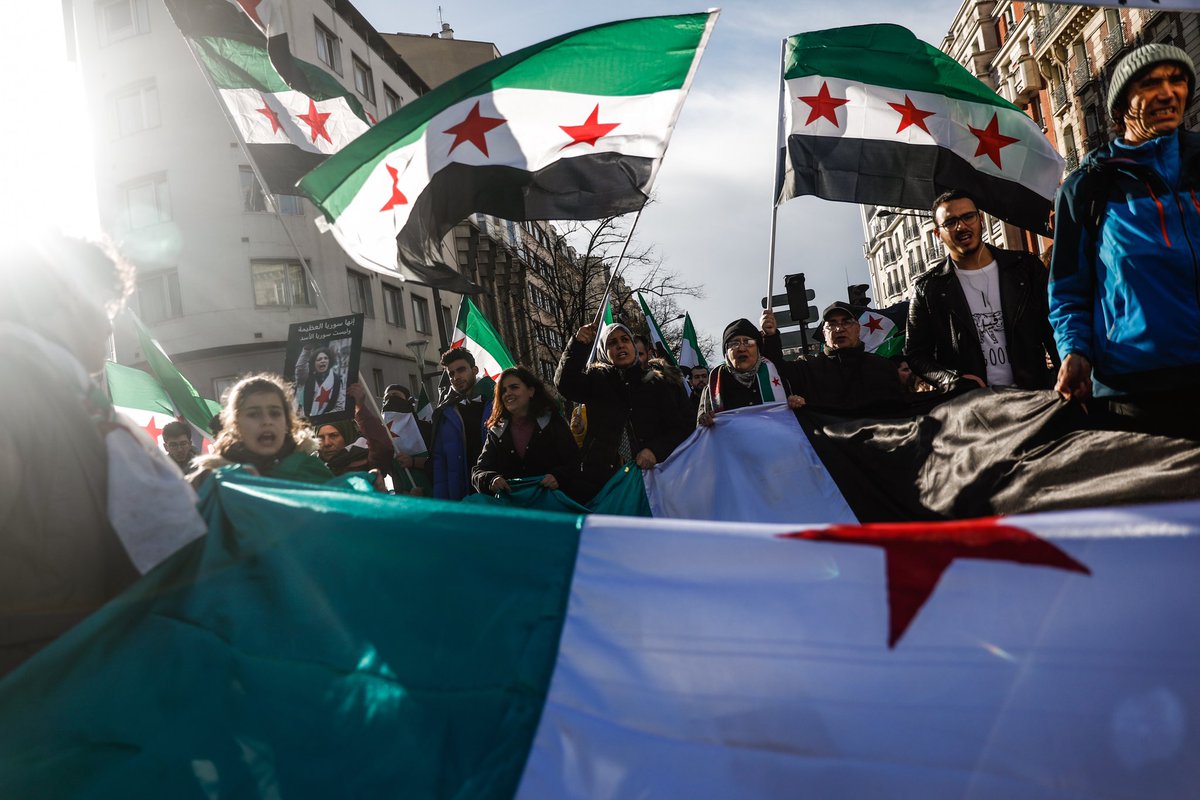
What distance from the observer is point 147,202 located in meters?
28.3

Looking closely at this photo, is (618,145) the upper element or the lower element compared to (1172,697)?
upper

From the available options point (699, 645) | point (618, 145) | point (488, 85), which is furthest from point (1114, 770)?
point (488, 85)

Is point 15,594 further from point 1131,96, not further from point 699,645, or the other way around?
point 1131,96

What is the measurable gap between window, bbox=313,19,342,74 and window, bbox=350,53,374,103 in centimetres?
120

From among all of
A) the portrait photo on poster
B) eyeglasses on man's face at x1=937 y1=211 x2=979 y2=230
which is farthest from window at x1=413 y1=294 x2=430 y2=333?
eyeglasses on man's face at x1=937 y1=211 x2=979 y2=230

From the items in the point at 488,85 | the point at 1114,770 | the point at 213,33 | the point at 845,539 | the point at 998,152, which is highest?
the point at 213,33

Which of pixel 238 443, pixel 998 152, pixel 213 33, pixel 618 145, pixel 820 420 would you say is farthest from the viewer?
pixel 213 33

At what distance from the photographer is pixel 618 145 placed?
556cm

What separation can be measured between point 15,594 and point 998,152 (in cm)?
618

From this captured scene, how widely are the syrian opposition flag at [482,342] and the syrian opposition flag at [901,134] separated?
4.55m

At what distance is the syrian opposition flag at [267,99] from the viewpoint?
7.37 m

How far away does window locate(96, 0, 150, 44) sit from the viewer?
28594mm

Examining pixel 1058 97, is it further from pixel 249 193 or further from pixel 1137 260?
pixel 1137 260

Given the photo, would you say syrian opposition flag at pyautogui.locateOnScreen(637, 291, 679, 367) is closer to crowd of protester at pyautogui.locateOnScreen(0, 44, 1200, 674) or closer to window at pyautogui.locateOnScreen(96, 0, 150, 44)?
crowd of protester at pyautogui.locateOnScreen(0, 44, 1200, 674)
